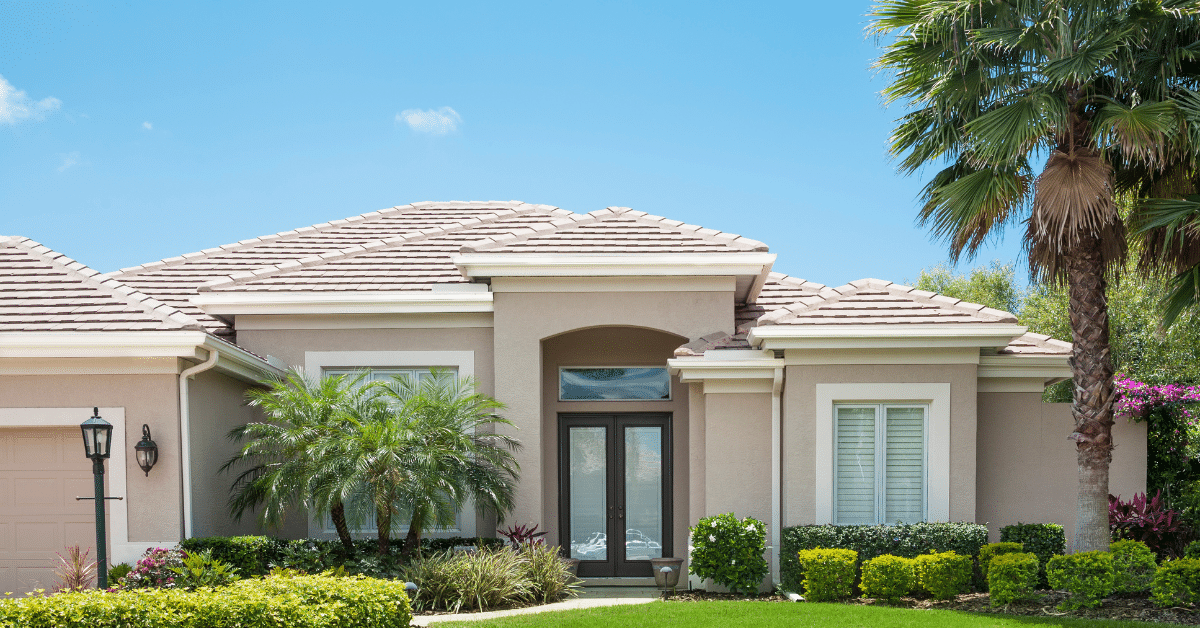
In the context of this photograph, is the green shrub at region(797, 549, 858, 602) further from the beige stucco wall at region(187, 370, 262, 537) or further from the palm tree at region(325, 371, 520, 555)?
the beige stucco wall at region(187, 370, 262, 537)

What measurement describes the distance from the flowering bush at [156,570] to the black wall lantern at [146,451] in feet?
3.24

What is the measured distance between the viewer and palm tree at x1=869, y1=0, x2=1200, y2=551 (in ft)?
32.1

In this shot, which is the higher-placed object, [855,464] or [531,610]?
[855,464]

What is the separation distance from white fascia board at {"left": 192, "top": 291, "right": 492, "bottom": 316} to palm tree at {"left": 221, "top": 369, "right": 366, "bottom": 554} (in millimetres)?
1642

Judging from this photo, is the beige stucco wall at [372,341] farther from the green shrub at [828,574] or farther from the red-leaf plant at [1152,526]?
the red-leaf plant at [1152,526]

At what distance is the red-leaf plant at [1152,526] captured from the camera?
12.5m

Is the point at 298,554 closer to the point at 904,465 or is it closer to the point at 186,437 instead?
the point at 186,437

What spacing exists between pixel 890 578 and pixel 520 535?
15.8 ft

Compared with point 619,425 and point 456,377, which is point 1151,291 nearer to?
point 619,425

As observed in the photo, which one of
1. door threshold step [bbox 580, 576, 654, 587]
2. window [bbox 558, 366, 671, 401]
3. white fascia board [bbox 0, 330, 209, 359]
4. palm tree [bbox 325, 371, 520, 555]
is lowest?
door threshold step [bbox 580, 576, 654, 587]

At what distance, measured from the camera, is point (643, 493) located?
14.6 metres

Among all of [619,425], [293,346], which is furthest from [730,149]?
[293,346]

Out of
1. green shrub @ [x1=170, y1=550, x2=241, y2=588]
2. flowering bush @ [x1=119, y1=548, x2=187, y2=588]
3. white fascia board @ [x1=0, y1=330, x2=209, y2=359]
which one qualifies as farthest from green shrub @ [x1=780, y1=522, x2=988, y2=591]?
white fascia board @ [x1=0, y1=330, x2=209, y2=359]

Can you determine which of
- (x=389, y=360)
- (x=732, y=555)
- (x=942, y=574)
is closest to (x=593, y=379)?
(x=389, y=360)
